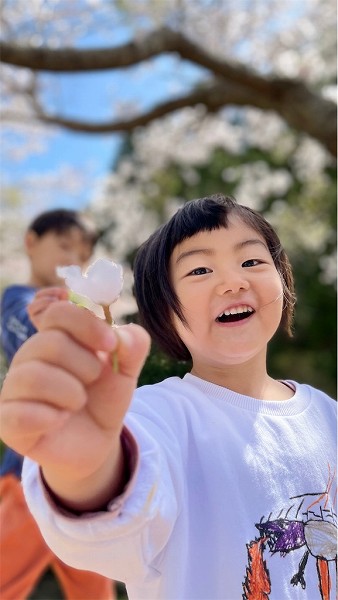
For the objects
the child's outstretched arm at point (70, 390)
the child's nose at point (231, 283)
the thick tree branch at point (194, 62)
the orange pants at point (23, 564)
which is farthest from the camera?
the thick tree branch at point (194, 62)

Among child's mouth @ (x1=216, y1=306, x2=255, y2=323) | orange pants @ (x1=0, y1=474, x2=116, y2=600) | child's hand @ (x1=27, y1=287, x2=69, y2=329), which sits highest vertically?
child's mouth @ (x1=216, y1=306, x2=255, y2=323)

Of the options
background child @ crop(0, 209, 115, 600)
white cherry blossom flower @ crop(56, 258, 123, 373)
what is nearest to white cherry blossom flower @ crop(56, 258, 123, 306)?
white cherry blossom flower @ crop(56, 258, 123, 373)

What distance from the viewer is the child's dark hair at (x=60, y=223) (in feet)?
5.10

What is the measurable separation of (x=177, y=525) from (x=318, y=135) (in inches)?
102

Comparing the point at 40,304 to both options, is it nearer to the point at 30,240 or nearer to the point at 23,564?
the point at 30,240

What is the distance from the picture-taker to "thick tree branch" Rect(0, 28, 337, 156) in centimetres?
271

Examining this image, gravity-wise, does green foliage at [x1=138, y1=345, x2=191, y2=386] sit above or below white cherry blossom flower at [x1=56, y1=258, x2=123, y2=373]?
below

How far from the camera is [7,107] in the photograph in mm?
6055

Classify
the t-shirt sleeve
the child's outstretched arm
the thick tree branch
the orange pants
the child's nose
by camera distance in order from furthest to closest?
the thick tree branch → the orange pants → the t-shirt sleeve → the child's nose → the child's outstretched arm

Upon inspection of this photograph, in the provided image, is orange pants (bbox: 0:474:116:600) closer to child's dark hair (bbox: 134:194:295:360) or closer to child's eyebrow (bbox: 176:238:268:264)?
child's dark hair (bbox: 134:194:295:360)

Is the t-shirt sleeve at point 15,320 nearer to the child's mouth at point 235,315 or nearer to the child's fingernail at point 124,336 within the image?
the child's mouth at point 235,315

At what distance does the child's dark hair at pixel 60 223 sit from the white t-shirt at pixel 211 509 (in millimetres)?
891

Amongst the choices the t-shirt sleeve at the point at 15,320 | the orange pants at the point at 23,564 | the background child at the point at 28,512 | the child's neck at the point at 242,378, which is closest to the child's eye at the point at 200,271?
the child's neck at the point at 242,378

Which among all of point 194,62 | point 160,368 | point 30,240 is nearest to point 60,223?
point 30,240
